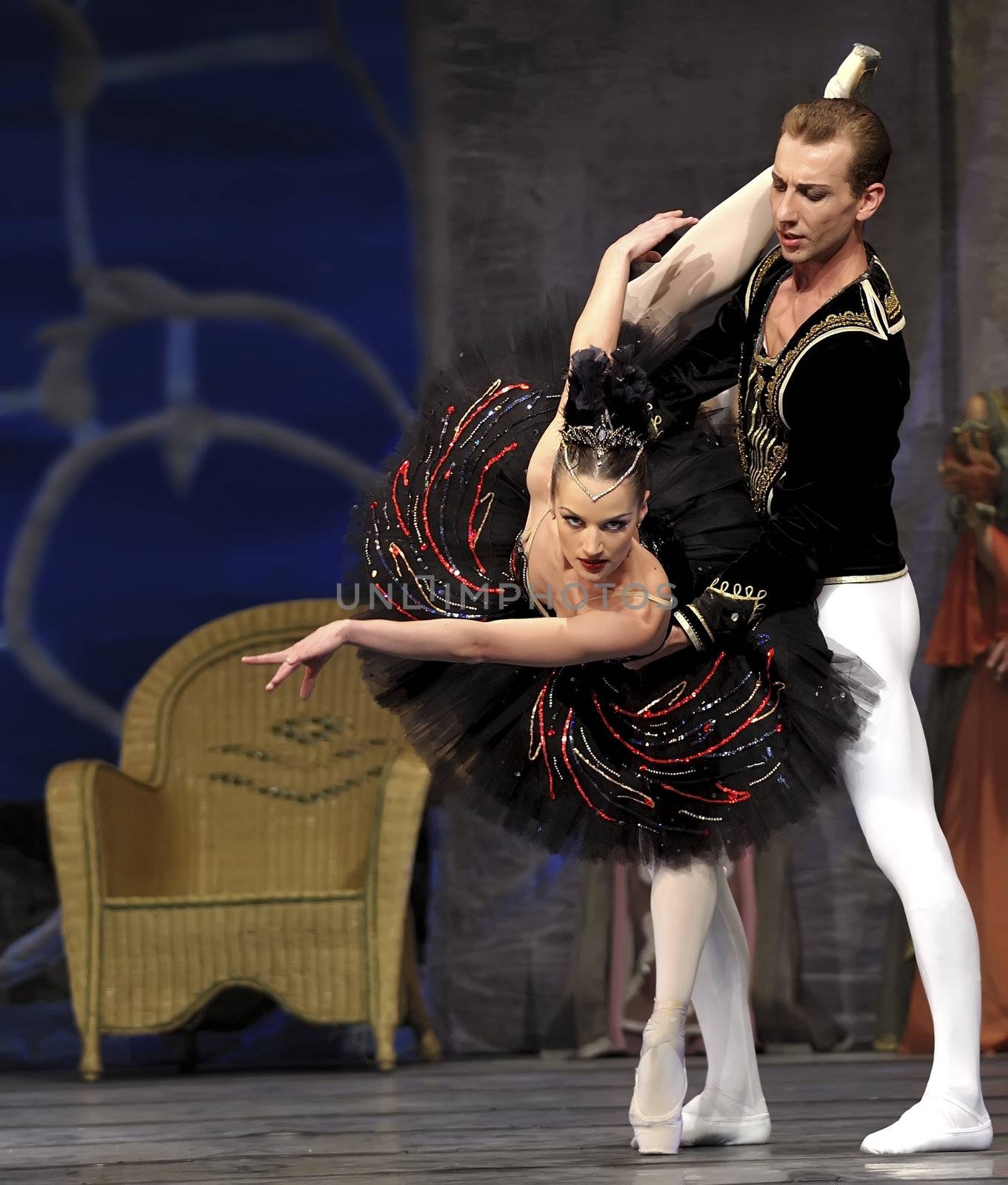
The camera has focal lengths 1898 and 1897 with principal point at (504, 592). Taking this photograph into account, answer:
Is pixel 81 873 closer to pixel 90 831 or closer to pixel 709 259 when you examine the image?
pixel 90 831

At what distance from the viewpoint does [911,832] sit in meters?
2.60

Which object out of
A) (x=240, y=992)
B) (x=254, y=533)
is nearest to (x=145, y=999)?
(x=240, y=992)

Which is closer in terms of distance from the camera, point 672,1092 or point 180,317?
point 672,1092

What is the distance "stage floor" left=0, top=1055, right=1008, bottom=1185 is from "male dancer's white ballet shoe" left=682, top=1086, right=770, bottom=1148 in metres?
0.05

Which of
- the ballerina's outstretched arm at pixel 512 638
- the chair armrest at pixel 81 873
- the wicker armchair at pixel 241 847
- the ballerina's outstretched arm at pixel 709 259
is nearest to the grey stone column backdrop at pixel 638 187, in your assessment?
the wicker armchair at pixel 241 847

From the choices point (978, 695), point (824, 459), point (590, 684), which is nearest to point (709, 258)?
point (824, 459)

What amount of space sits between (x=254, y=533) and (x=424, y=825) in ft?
2.74

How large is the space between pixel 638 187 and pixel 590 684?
92.4 inches

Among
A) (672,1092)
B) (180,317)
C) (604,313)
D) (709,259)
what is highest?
(180,317)

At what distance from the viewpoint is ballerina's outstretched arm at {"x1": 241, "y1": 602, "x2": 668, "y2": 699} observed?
93.0 inches

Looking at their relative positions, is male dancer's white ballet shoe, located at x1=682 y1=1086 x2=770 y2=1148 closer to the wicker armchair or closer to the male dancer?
the male dancer

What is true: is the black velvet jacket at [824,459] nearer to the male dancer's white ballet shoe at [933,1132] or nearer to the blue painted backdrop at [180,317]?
the male dancer's white ballet shoe at [933,1132]

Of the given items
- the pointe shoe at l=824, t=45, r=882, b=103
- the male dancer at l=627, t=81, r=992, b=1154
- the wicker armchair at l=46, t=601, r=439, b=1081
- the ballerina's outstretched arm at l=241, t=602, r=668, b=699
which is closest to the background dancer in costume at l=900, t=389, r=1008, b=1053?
the wicker armchair at l=46, t=601, r=439, b=1081

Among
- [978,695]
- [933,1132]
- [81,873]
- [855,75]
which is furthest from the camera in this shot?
[978,695]
